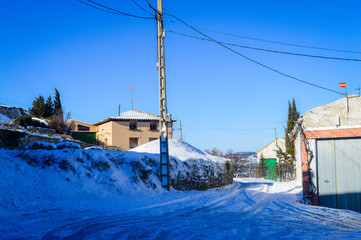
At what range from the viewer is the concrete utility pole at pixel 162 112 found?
1278cm

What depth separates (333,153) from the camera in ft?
37.5

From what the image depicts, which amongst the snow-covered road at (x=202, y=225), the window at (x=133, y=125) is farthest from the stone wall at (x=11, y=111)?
the snow-covered road at (x=202, y=225)

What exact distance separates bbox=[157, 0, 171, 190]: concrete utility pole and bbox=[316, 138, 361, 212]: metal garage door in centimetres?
610

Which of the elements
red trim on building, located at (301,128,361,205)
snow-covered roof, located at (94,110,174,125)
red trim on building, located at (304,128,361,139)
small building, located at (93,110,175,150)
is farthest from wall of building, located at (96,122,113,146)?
red trim on building, located at (304,128,361,139)

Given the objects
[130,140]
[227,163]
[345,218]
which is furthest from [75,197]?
[130,140]

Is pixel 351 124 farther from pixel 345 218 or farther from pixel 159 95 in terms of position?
pixel 159 95

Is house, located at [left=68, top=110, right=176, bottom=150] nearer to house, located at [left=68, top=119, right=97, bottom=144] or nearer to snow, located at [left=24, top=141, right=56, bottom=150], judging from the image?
house, located at [left=68, top=119, right=97, bottom=144]

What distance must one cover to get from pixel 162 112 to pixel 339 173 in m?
7.44

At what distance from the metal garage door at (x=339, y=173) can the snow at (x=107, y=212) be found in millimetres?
3281

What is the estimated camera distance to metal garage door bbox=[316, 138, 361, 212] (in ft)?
36.4

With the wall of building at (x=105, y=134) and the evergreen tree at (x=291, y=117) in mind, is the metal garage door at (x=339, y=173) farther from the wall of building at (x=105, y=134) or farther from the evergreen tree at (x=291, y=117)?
the wall of building at (x=105, y=134)

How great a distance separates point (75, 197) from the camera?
826 cm

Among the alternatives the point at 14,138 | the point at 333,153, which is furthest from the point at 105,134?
the point at 333,153

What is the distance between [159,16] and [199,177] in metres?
8.31
